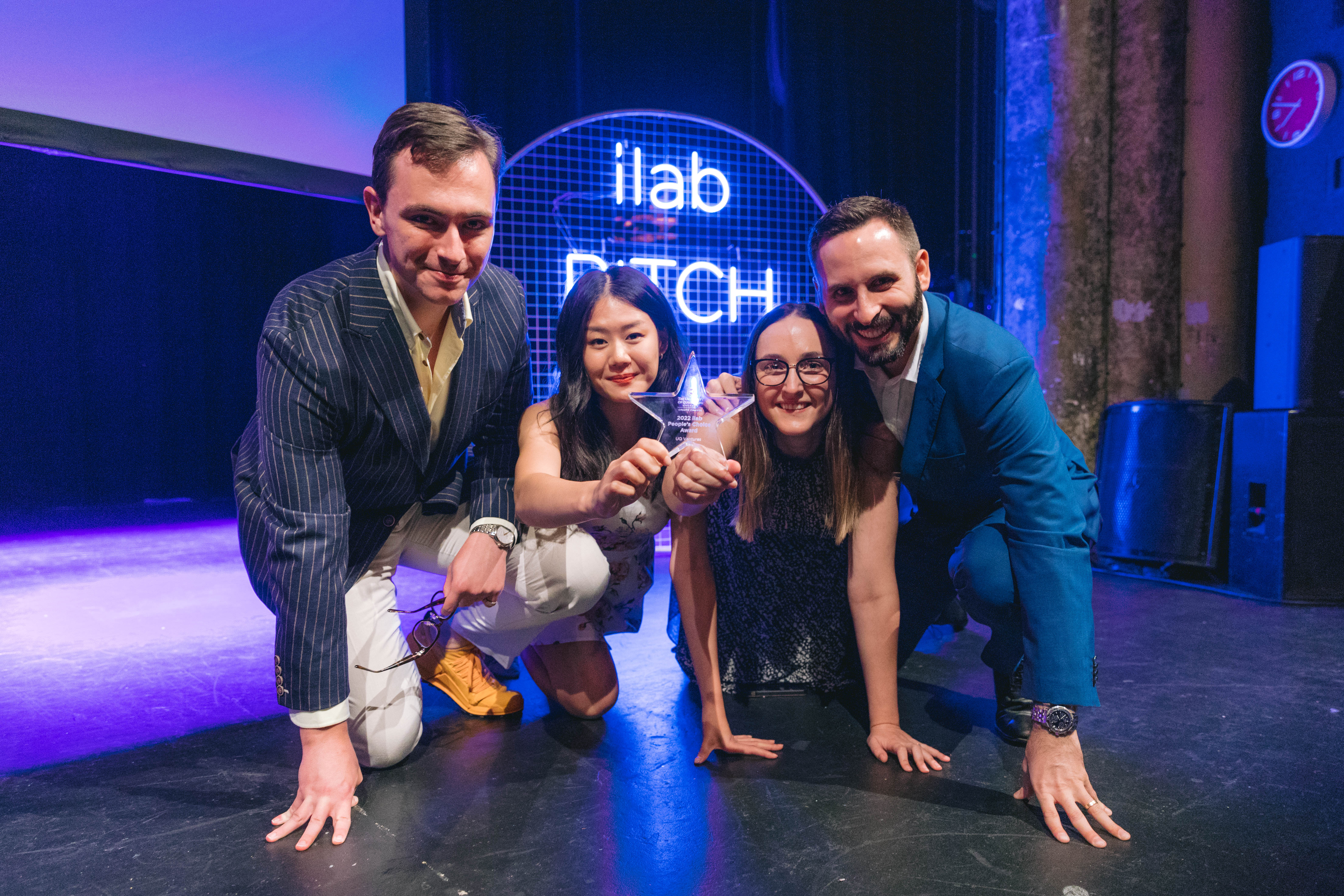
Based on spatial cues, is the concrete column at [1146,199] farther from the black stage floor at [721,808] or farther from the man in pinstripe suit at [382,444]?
the man in pinstripe suit at [382,444]

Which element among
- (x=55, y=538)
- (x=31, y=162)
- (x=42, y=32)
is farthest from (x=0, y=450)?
(x=42, y=32)

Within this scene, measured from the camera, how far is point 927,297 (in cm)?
186

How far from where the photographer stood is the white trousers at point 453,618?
71.7 inches

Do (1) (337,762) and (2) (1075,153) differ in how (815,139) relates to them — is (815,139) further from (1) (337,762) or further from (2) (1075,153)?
(1) (337,762)

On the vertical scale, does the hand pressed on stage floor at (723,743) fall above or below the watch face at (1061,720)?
below

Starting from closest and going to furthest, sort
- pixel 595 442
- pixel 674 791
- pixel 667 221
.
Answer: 1. pixel 674 791
2. pixel 595 442
3. pixel 667 221

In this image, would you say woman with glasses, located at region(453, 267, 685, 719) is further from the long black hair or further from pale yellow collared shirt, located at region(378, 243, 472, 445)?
pale yellow collared shirt, located at region(378, 243, 472, 445)

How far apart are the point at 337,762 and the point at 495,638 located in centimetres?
67

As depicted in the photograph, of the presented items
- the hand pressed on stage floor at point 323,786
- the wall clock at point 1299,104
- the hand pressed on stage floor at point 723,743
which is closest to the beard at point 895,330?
the hand pressed on stage floor at point 723,743

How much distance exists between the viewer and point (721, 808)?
159 cm

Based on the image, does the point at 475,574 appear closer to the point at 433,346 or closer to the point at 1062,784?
the point at 433,346

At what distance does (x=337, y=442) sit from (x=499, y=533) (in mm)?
443

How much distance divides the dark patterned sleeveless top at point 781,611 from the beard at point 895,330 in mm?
623

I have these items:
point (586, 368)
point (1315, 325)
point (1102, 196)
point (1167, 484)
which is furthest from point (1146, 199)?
point (586, 368)
